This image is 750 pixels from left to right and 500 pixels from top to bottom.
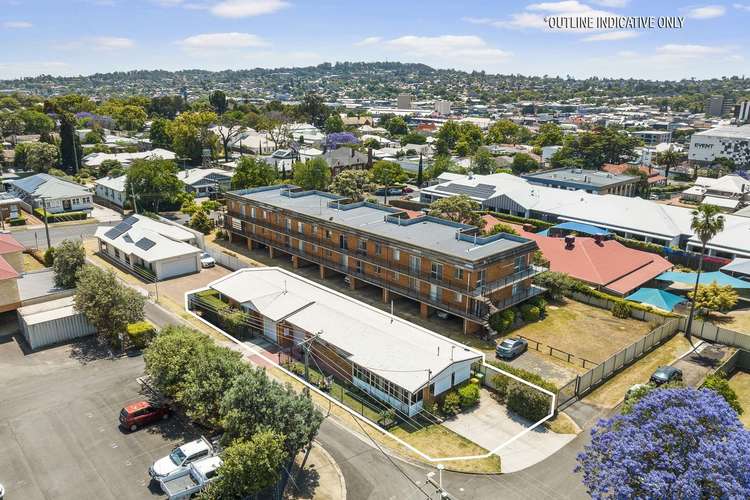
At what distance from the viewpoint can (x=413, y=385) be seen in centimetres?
3588

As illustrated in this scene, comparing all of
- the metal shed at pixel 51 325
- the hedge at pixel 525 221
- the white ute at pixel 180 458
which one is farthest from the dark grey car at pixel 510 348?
the hedge at pixel 525 221

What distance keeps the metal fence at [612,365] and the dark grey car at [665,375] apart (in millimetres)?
2592

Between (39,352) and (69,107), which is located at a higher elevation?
(69,107)

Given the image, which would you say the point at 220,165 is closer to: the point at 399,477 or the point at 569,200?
the point at 569,200

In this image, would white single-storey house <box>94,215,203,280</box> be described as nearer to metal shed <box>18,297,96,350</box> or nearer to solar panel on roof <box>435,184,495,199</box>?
metal shed <box>18,297,96,350</box>

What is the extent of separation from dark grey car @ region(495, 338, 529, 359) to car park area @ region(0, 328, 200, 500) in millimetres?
24625

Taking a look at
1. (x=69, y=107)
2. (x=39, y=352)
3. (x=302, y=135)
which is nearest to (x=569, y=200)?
(x=39, y=352)

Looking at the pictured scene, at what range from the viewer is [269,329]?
48.4 m

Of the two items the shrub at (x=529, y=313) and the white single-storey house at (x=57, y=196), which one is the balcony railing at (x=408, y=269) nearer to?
the shrub at (x=529, y=313)

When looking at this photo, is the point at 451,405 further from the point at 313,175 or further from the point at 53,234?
the point at 313,175

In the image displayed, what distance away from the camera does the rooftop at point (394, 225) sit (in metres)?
51.9

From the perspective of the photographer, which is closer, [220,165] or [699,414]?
[699,414]

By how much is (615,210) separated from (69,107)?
192 metres

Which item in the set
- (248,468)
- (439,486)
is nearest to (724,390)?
(439,486)
